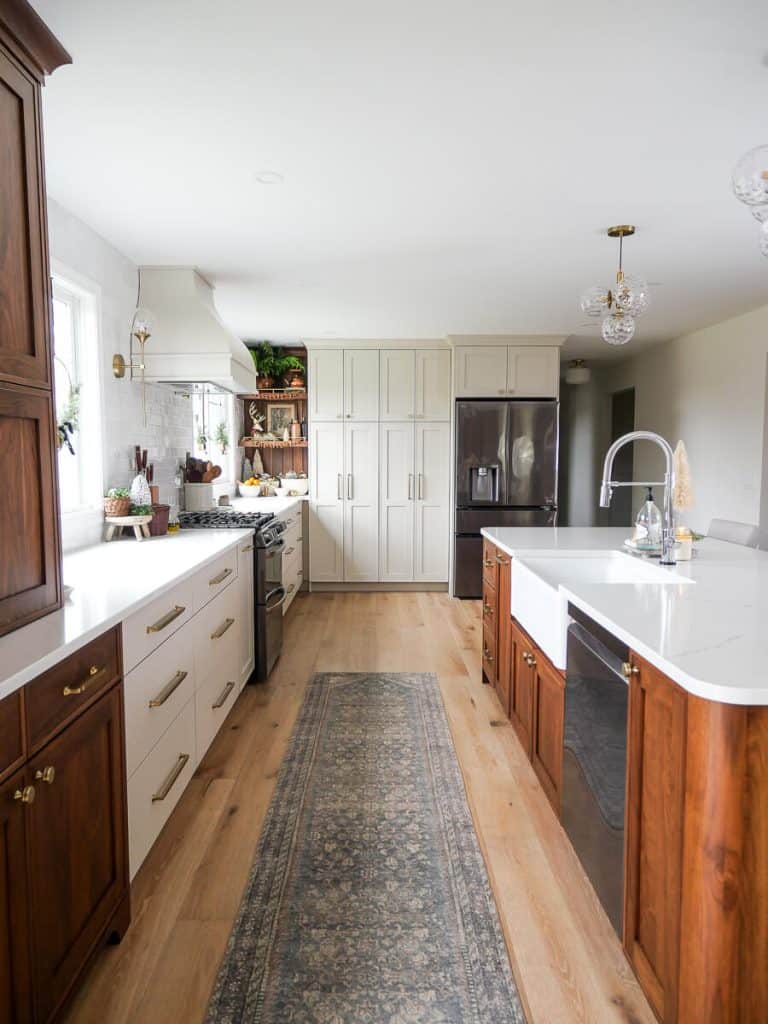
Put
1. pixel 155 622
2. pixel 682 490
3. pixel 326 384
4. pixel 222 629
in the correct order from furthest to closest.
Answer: pixel 326 384, pixel 222 629, pixel 682 490, pixel 155 622

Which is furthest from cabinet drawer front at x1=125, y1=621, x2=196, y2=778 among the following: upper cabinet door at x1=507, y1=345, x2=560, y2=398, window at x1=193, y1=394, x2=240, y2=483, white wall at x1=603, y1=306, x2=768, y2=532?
white wall at x1=603, y1=306, x2=768, y2=532

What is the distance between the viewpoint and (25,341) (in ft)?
5.15

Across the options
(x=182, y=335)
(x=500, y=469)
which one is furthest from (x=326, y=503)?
(x=182, y=335)

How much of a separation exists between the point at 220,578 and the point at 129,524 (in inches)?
23.5

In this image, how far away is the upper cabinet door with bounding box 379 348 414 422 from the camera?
19.3 feet

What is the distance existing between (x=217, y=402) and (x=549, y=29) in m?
4.43

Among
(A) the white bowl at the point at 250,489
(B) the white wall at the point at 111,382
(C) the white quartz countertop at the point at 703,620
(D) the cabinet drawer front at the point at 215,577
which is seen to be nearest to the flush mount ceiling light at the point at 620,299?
(C) the white quartz countertop at the point at 703,620

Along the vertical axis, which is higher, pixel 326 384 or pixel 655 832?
pixel 326 384

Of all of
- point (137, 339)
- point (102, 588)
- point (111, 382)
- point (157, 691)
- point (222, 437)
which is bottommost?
point (157, 691)

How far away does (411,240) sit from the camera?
324 cm

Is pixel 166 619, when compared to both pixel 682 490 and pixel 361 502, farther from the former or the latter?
pixel 361 502

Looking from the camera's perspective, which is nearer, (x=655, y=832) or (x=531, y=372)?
(x=655, y=832)

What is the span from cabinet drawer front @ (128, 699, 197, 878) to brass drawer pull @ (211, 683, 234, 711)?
305 mm

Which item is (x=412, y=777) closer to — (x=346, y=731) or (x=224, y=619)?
(x=346, y=731)
